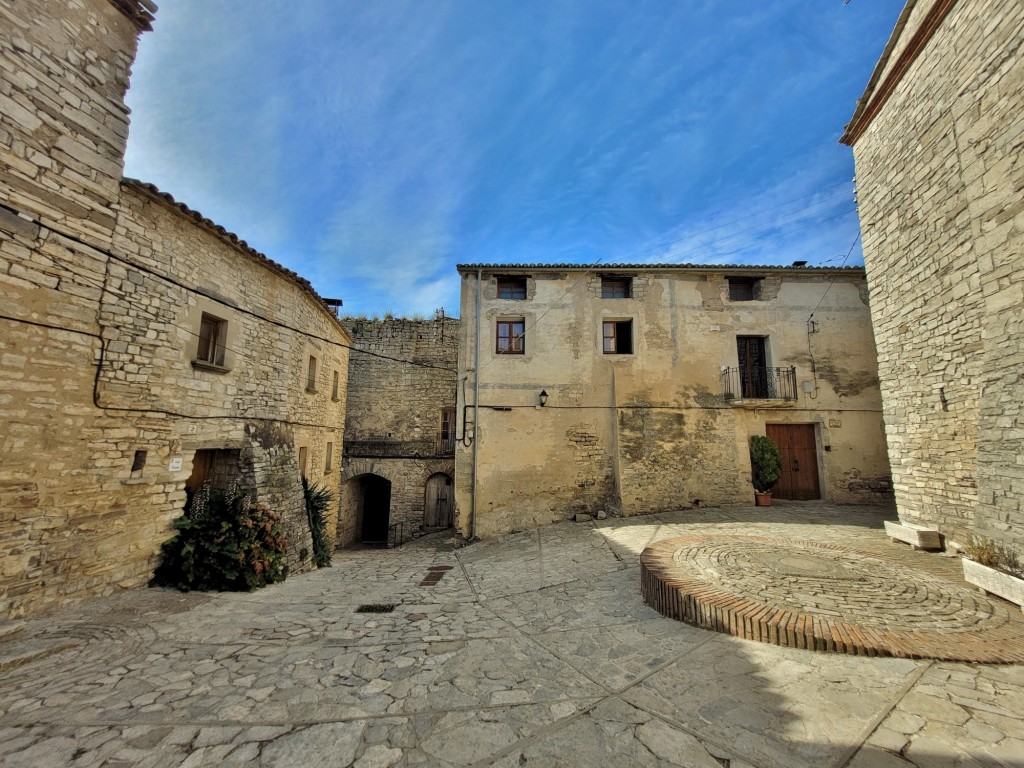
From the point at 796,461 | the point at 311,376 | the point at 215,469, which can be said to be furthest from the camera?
the point at 796,461

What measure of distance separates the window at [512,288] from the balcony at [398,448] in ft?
20.7

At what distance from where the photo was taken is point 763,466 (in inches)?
449

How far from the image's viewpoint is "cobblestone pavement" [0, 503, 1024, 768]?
265 cm

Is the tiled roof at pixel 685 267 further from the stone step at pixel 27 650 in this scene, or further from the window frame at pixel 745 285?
the stone step at pixel 27 650

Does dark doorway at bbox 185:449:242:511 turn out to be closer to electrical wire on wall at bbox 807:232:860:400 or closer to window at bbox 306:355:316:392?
window at bbox 306:355:316:392

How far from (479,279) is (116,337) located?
8.10m

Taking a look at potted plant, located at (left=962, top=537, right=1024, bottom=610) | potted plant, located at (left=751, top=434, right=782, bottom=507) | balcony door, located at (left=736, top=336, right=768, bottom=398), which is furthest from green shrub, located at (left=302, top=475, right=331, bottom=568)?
balcony door, located at (left=736, top=336, right=768, bottom=398)

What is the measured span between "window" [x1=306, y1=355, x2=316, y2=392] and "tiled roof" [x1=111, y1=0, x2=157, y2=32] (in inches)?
259

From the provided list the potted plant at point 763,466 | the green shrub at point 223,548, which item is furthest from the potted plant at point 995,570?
the green shrub at point 223,548

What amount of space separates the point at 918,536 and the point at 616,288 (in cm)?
871

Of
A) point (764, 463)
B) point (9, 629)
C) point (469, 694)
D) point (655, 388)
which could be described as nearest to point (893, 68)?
point (655, 388)

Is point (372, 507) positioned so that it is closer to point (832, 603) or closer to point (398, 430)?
point (398, 430)

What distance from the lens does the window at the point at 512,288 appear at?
12359mm

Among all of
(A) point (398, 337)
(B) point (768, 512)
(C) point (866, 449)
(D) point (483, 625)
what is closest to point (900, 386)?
(B) point (768, 512)
